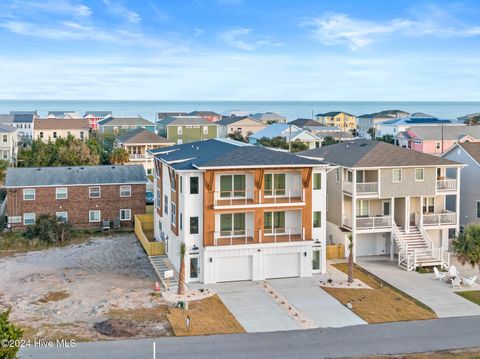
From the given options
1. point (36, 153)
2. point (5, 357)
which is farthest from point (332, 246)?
point (36, 153)

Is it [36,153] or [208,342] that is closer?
[208,342]

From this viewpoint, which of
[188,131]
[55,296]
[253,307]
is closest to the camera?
[253,307]

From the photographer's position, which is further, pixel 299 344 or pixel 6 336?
pixel 299 344

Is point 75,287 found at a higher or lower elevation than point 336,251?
lower

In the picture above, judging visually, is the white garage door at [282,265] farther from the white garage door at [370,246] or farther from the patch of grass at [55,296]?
the patch of grass at [55,296]

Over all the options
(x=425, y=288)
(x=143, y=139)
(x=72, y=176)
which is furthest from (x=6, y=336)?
(x=143, y=139)

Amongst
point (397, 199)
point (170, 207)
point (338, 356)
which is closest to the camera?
point (338, 356)

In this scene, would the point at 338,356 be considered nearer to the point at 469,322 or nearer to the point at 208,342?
the point at 208,342

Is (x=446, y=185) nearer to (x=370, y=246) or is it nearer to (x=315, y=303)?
(x=370, y=246)
